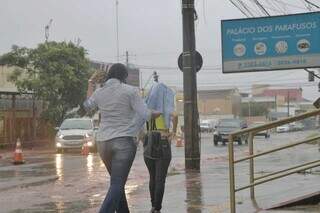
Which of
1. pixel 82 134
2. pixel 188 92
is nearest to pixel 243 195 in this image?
pixel 188 92

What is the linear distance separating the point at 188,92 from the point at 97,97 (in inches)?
345

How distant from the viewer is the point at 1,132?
36438mm

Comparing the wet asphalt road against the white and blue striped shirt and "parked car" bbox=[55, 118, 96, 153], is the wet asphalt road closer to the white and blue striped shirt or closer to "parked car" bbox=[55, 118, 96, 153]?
the white and blue striped shirt

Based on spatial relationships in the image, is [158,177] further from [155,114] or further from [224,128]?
[224,128]

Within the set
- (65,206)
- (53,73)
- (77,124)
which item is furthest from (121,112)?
(53,73)

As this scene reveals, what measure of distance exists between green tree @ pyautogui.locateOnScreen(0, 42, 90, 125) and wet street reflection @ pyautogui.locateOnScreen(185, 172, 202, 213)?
2404cm

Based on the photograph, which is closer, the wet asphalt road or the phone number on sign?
the wet asphalt road

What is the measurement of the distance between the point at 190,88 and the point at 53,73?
931 inches

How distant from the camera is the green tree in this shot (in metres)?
38.0

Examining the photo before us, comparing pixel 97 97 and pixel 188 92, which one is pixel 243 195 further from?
pixel 188 92

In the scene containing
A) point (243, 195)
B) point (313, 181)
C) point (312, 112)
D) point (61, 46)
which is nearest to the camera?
point (312, 112)

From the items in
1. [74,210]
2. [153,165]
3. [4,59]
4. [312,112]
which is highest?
[4,59]

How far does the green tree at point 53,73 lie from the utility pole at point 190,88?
74.4 feet

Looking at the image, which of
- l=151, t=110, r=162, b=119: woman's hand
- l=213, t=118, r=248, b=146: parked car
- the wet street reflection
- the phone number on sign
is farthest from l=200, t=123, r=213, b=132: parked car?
l=151, t=110, r=162, b=119: woman's hand
